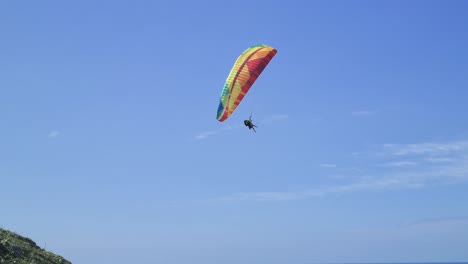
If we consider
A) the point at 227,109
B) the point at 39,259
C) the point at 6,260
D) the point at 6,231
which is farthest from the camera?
the point at 227,109

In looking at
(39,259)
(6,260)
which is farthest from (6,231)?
(6,260)

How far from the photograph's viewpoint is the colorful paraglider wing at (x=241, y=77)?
136ft

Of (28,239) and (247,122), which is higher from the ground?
(247,122)

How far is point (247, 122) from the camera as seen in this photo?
144 feet

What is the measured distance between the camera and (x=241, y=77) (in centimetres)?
4231

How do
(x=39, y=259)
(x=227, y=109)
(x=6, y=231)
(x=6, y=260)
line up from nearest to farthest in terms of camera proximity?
1. (x=6, y=260)
2. (x=39, y=259)
3. (x=6, y=231)
4. (x=227, y=109)

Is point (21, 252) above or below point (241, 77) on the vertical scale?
below

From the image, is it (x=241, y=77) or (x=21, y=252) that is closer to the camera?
(x=21, y=252)

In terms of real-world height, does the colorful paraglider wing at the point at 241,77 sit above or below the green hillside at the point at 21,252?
above

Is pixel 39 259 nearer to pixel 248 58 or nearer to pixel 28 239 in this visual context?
pixel 28 239

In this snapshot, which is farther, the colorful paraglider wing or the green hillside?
the colorful paraglider wing

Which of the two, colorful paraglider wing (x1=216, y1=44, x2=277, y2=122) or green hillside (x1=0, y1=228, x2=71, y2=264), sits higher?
colorful paraglider wing (x1=216, y1=44, x2=277, y2=122)

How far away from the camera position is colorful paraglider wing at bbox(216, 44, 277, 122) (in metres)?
41.6

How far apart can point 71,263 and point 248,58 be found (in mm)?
22577
